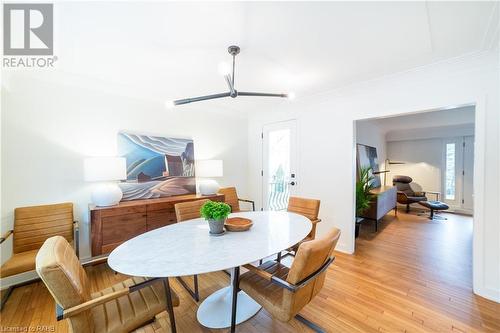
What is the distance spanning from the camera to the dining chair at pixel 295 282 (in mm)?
1272

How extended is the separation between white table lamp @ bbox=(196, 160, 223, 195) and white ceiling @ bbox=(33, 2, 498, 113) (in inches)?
56.7

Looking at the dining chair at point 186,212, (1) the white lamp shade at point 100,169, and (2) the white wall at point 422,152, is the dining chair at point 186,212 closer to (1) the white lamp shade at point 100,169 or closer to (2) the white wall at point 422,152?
(1) the white lamp shade at point 100,169

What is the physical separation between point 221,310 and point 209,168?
224cm

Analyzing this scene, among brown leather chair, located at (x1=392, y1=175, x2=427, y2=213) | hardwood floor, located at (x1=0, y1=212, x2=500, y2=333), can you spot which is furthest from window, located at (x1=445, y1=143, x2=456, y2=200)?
hardwood floor, located at (x1=0, y1=212, x2=500, y2=333)

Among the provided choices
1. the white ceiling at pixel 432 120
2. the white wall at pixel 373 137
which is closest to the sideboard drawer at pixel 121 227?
the white wall at pixel 373 137

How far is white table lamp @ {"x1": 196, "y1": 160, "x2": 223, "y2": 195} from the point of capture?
3527mm

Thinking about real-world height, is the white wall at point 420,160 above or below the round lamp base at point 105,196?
above

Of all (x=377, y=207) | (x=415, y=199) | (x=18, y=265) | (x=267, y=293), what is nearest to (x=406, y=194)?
(x=415, y=199)

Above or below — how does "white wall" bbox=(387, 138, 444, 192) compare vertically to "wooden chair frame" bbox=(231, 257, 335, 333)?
above

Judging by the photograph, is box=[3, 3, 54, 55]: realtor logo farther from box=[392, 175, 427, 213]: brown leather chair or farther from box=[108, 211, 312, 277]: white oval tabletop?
box=[392, 175, 427, 213]: brown leather chair

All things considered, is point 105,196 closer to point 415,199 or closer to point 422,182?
point 415,199

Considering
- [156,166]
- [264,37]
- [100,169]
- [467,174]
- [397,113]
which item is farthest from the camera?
[467,174]

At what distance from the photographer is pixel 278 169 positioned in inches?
164

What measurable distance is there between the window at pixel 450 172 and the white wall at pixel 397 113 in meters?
4.85
